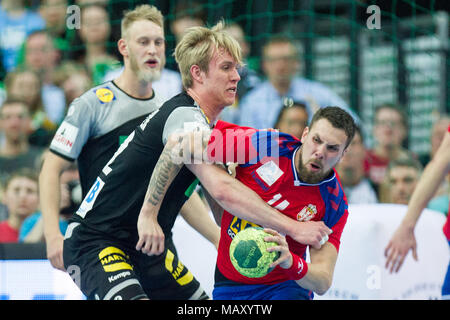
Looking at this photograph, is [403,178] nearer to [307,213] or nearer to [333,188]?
[333,188]

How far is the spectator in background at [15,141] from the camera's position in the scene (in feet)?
23.5

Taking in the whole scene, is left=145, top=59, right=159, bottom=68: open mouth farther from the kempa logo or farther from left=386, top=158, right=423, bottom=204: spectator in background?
left=386, top=158, right=423, bottom=204: spectator in background

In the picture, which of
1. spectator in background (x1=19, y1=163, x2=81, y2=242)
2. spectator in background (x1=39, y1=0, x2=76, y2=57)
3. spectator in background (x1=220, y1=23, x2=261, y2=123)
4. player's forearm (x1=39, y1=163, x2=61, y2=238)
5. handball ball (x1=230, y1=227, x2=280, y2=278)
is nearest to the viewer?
handball ball (x1=230, y1=227, x2=280, y2=278)

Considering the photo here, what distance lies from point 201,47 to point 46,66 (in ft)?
16.1

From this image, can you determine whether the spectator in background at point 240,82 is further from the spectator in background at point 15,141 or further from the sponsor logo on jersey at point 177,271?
the sponsor logo on jersey at point 177,271

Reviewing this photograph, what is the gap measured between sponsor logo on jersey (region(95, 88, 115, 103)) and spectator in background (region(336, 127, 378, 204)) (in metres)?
2.80

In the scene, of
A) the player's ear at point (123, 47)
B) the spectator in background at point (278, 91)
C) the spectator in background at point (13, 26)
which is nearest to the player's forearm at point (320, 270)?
the player's ear at point (123, 47)

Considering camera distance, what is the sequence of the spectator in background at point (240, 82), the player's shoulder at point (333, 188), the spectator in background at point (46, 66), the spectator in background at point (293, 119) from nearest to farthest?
the player's shoulder at point (333, 188)
the spectator in background at point (293, 119)
the spectator in background at point (240, 82)
the spectator in background at point (46, 66)

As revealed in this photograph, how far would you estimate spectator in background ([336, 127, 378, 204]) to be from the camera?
653 centimetres

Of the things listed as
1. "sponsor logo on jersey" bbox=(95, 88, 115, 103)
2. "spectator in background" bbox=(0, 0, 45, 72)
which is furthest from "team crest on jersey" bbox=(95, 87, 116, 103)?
"spectator in background" bbox=(0, 0, 45, 72)

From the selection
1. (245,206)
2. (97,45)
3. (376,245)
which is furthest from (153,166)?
(97,45)

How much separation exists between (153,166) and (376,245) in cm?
242

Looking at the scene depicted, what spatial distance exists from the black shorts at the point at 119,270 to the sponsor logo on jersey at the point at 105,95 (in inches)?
34.9
